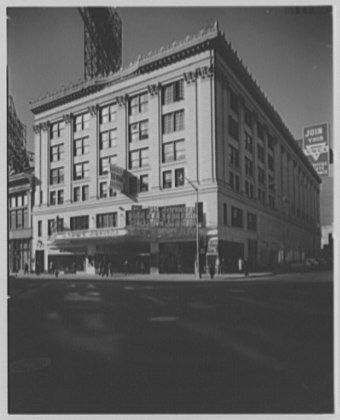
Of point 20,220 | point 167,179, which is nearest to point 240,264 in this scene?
point 167,179

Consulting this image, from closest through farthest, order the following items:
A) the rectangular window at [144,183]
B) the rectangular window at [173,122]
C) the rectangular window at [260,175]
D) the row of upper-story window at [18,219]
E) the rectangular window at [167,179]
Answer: the row of upper-story window at [18,219], the rectangular window at [260,175], the rectangular window at [173,122], the rectangular window at [144,183], the rectangular window at [167,179]

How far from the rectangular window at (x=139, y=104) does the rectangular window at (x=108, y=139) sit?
3.28 ft

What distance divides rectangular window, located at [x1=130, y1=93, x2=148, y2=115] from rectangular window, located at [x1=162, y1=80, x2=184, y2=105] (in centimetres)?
67

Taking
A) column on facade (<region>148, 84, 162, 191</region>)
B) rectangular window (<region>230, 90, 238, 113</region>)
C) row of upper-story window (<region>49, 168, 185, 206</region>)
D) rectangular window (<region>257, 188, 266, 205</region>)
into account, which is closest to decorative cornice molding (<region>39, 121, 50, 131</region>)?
row of upper-story window (<region>49, 168, 185, 206</region>)

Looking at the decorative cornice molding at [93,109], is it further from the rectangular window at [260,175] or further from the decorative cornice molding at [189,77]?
the rectangular window at [260,175]

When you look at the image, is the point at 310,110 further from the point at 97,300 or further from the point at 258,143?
the point at 97,300

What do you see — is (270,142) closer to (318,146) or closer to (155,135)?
(318,146)

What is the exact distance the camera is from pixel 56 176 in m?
11.5

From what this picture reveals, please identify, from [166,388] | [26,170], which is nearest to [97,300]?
[26,170]

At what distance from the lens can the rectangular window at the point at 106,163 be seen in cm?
1130

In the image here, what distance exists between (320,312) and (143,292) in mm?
→ 6836

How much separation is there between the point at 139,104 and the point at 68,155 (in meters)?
3.00

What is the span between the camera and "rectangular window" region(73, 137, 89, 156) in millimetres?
11656

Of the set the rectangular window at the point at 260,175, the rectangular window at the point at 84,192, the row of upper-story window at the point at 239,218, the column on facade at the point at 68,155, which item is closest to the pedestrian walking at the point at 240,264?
the row of upper-story window at the point at 239,218
